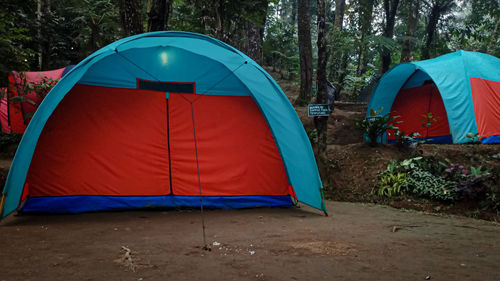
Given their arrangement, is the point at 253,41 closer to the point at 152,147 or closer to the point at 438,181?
the point at 152,147

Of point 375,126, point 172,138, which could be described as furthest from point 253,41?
point 172,138

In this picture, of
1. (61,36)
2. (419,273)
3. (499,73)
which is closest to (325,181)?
(419,273)

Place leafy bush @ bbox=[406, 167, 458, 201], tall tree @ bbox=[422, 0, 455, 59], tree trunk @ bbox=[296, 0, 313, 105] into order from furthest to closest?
tall tree @ bbox=[422, 0, 455, 59]
tree trunk @ bbox=[296, 0, 313, 105]
leafy bush @ bbox=[406, 167, 458, 201]

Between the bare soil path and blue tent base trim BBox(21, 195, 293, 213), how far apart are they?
0.17 m

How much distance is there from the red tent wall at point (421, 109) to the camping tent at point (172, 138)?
4.86 metres

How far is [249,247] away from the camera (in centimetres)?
321

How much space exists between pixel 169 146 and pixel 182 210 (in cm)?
97

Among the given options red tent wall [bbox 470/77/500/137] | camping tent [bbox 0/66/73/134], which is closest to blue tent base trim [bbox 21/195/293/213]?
red tent wall [bbox 470/77/500/137]

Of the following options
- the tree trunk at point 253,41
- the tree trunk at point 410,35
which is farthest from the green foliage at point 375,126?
the tree trunk at point 410,35

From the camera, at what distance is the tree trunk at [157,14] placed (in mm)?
5898

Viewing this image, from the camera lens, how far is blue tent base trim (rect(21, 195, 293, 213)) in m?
4.53

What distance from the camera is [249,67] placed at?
15.5 ft

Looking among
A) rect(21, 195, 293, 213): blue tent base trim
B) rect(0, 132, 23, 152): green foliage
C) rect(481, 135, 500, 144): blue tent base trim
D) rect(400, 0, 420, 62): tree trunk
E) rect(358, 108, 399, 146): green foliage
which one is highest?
rect(400, 0, 420, 62): tree trunk

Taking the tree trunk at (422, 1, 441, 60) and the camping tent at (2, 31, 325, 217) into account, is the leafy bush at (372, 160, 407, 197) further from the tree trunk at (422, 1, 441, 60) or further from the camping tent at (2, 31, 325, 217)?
the tree trunk at (422, 1, 441, 60)
